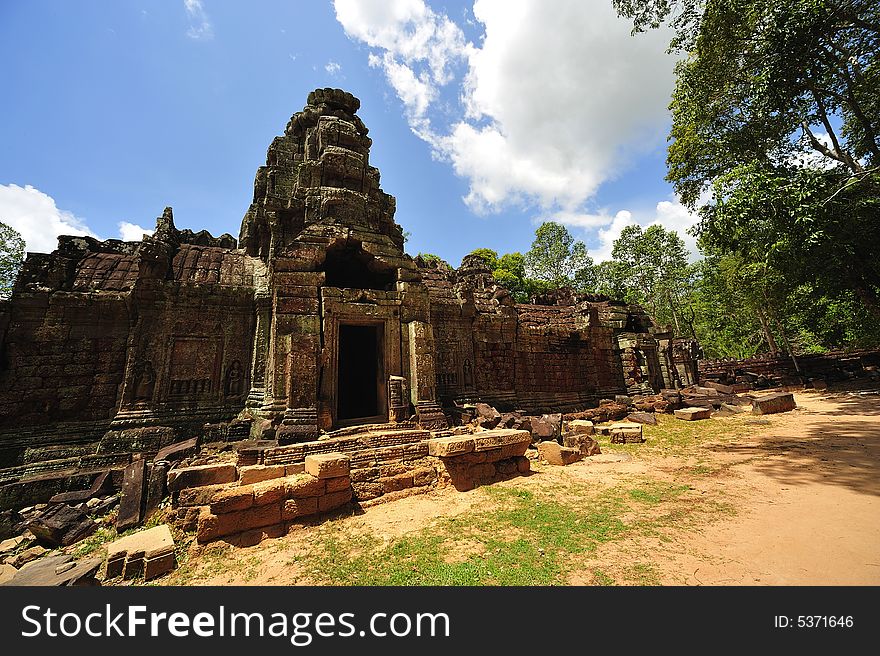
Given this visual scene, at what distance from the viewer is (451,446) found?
5691 mm

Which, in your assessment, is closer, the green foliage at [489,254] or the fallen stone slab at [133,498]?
the fallen stone slab at [133,498]

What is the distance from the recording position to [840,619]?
2.23 m

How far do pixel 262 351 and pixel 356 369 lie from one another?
3056 mm

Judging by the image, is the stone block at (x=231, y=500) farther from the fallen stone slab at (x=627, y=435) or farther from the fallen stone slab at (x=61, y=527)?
the fallen stone slab at (x=627, y=435)

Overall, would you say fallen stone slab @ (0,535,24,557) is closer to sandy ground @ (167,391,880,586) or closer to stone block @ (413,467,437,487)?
sandy ground @ (167,391,880,586)

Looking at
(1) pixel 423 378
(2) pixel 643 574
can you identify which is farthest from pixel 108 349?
(2) pixel 643 574

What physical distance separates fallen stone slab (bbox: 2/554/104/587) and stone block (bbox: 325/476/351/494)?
243 cm

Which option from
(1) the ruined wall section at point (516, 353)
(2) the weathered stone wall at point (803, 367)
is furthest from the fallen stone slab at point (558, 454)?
(2) the weathered stone wall at point (803, 367)

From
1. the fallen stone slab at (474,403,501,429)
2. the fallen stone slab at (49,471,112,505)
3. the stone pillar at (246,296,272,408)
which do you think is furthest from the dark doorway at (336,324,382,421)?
the fallen stone slab at (49,471,112,505)

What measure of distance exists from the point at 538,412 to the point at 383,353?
23.1 feet

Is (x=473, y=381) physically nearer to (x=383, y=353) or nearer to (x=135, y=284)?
(x=383, y=353)

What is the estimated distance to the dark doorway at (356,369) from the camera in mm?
11227

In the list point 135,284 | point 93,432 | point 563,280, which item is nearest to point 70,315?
point 135,284

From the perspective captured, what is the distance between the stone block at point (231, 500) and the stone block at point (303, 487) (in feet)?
1.43
